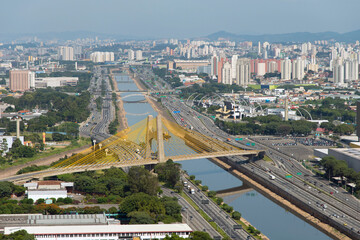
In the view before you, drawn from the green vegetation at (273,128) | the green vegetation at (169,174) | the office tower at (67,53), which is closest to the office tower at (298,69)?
the green vegetation at (273,128)

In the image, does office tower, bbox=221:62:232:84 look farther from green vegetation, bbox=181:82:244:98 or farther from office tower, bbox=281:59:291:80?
office tower, bbox=281:59:291:80

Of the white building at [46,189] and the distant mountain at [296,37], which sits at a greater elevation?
the distant mountain at [296,37]

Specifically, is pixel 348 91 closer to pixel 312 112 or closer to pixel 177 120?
pixel 312 112

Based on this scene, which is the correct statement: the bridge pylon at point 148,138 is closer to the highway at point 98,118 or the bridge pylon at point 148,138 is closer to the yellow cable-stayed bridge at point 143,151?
the yellow cable-stayed bridge at point 143,151

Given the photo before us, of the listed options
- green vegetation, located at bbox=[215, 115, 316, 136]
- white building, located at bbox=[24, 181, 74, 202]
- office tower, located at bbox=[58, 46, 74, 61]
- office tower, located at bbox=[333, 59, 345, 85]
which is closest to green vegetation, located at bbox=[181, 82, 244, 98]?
office tower, located at bbox=[333, 59, 345, 85]

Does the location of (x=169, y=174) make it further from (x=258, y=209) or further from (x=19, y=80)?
(x=19, y=80)

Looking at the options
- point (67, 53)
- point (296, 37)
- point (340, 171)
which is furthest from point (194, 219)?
point (296, 37)

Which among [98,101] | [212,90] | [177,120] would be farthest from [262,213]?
[212,90]
